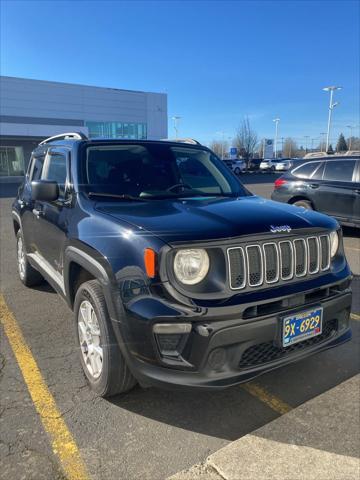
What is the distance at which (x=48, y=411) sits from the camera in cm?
282

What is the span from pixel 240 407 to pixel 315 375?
792mm

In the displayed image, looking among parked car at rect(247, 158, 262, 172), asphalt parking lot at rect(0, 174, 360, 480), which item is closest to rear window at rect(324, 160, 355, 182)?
asphalt parking lot at rect(0, 174, 360, 480)

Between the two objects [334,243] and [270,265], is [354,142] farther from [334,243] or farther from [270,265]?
[270,265]

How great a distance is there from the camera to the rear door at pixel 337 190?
8.45 metres

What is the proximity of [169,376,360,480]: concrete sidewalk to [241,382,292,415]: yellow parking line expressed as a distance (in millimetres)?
87

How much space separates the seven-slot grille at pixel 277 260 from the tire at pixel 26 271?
11.5ft

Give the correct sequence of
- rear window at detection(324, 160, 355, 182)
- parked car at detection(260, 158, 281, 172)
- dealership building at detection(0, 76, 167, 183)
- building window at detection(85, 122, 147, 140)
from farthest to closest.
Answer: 1. parked car at detection(260, 158, 281, 172)
2. building window at detection(85, 122, 147, 140)
3. dealership building at detection(0, 76, 167, 183)
4. rear window at detection(324, 160, 355, 182)

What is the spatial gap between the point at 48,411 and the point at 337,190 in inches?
297

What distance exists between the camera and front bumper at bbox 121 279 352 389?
2289mm

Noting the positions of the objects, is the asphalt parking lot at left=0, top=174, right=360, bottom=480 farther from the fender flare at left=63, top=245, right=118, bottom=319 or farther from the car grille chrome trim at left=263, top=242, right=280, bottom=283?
the car grille chrome trim at left=263, top=242, right=280, bottom=283

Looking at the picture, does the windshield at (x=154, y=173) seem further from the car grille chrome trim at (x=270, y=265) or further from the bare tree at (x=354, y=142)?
the bare tree at (x=354, y=142)

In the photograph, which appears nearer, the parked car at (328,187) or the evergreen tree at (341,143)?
the parked car at (328,187)

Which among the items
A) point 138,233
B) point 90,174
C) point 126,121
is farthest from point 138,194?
point 126,121

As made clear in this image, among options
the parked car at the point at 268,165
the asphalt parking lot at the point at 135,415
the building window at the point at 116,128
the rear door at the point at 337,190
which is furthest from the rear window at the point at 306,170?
the parked car at the point at 268,165
